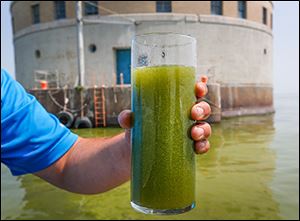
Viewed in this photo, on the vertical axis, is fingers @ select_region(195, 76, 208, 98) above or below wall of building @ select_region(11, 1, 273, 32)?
below

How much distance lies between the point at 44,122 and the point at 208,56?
19.4 m

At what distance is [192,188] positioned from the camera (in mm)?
1391

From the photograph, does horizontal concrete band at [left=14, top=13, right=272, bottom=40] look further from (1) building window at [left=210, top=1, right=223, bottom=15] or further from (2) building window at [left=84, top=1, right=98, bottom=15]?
(2) building window at [left=84, top=1, right=98, bottom=15]

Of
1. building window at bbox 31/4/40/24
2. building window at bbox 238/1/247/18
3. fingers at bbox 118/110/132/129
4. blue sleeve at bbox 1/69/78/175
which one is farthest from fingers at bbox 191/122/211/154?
building window at bbox 31/4/40/24

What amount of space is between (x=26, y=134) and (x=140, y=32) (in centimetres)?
1873

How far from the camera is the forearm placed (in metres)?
1.90

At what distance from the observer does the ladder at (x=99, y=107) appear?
15211 mm

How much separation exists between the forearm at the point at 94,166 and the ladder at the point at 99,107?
1315 cm

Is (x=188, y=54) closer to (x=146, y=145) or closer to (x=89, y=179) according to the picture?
(x=146, y=145)

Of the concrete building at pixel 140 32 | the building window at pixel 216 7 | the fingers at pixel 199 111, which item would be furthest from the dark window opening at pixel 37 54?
the fingers at pixel 199 111

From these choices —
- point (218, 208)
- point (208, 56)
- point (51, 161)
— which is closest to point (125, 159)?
point (51, 161)

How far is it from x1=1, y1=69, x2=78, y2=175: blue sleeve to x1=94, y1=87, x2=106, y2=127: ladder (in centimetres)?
1318

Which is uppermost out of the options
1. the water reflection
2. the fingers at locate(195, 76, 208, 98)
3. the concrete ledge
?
the fingers at locate(195, 76, 208, 98)

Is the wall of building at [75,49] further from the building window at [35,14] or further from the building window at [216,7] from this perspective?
the building window at [216,7]
